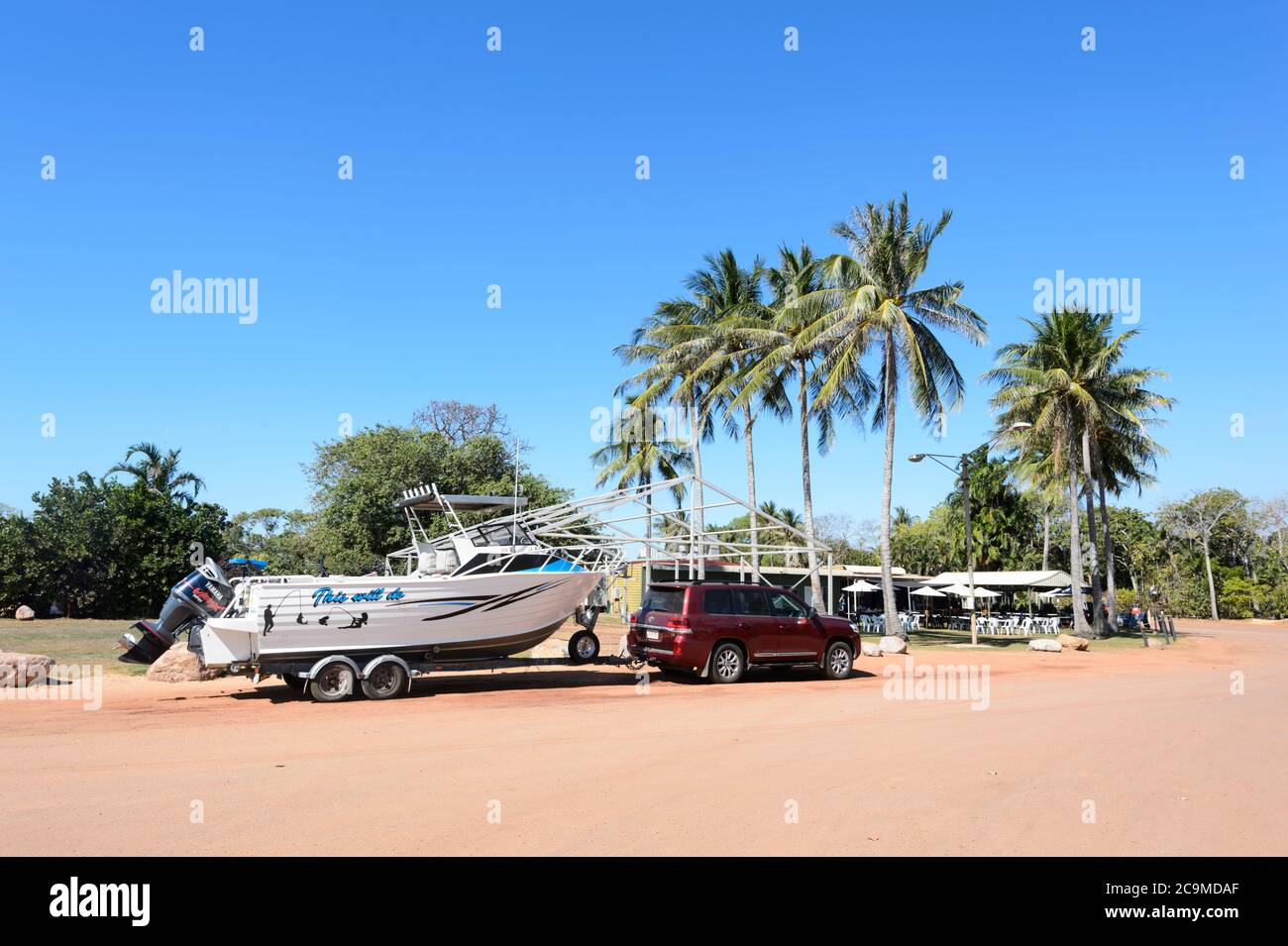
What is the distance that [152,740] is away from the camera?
9.17 meters

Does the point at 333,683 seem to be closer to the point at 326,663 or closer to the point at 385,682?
the point at 326,663

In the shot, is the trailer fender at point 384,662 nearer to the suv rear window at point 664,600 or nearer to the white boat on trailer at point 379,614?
the white boat on trailer at point 379,614

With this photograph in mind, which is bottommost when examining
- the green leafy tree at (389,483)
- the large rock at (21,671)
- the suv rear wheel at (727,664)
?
the suv rear wheel at (727,664)

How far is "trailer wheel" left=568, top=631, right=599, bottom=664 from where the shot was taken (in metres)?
16.2

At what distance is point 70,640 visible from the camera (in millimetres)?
22469

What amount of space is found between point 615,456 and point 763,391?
10370 mm

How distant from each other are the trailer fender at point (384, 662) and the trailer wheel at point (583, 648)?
3.81m

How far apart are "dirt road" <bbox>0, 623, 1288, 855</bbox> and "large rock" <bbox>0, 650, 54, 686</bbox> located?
1198mm

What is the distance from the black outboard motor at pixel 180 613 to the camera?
1314 centimetres

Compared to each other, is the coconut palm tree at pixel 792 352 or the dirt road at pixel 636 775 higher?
the coconut palm tree at pixel 792 352

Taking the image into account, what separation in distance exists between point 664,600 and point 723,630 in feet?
3.78

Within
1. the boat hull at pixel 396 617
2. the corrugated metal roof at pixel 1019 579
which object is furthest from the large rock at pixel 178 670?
the corrugated metal roof at pixel 1019 579

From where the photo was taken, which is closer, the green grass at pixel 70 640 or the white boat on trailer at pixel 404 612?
the white boat on trailer at pixel 404 612
